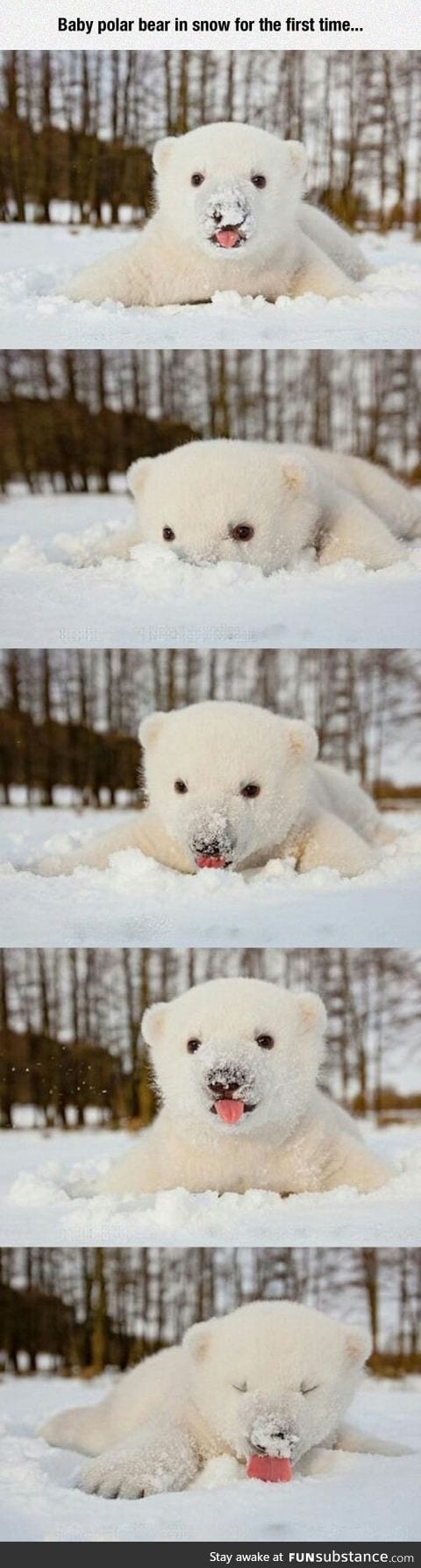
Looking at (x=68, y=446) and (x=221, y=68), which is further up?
(x=221, y=68)

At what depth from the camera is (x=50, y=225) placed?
357 cm

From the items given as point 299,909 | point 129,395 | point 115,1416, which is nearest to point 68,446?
point 129,395

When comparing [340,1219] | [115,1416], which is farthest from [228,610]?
[115,1416]

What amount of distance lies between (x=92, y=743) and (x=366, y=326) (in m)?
0.83

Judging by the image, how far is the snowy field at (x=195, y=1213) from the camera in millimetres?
3418

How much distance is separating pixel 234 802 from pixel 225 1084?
A: 0.45 metres

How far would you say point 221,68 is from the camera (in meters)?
3.50

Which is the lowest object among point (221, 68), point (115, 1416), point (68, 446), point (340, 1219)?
point (115, 1416)

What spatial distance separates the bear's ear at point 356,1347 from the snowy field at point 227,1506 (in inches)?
6.0

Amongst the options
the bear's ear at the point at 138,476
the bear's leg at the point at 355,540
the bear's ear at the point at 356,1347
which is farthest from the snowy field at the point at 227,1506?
the bear's ear at the point at 138,476

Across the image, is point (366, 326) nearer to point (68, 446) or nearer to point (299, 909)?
point (68, 446)

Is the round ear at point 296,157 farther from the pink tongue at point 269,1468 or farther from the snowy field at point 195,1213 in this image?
the pink tongue at point 269,1468

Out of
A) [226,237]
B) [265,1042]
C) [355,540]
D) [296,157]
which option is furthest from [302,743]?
[296,157]

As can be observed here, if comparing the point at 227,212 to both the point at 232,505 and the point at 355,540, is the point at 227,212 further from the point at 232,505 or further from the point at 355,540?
the point at 355,540
